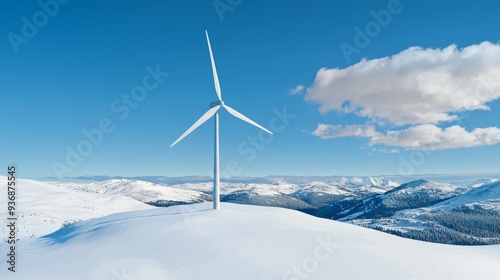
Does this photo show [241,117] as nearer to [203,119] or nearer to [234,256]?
[203,119]

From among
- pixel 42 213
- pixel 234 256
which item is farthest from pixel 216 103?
pixel 42 213

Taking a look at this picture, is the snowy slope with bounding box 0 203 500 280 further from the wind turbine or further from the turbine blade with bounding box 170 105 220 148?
the turbine blade with bounding box 170 105 220 148

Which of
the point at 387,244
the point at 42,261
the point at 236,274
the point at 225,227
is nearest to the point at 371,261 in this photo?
the point at 387,244

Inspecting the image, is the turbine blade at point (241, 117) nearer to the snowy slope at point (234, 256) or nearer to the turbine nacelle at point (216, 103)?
the turbine nacelle at point (216, 103)

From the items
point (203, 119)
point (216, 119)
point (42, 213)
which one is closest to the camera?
point (216, 119)

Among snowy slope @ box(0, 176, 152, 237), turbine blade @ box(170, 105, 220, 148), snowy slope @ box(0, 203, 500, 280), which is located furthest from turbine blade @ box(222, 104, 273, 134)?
snowy slope @ box(0, 176, 152, 237)

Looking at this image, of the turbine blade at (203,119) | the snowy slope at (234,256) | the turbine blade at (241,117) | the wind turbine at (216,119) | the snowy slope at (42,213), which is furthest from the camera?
the snowy slope at (42,213)

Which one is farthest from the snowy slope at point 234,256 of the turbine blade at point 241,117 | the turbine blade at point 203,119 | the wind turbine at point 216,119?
the turbine blade at point 241,117

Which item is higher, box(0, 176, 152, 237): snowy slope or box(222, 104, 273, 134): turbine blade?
box(222, 104, 273, 134): turbine blade

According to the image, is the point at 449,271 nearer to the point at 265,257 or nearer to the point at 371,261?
the point at 371,261
